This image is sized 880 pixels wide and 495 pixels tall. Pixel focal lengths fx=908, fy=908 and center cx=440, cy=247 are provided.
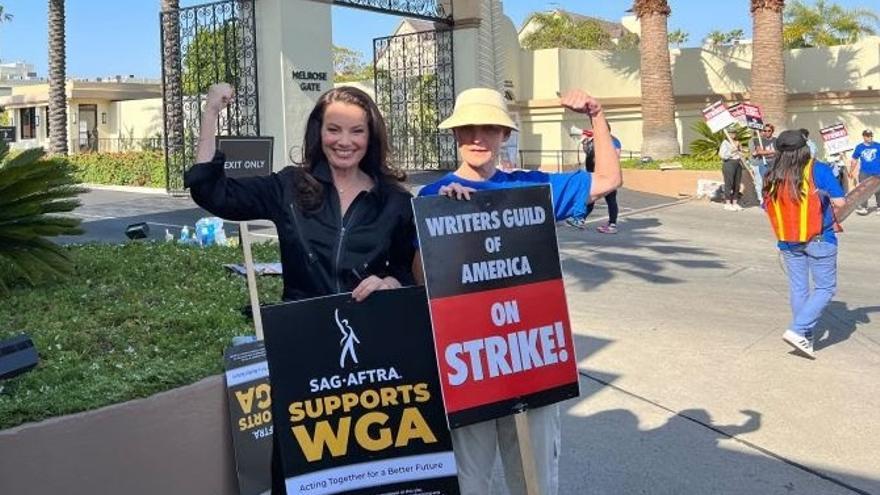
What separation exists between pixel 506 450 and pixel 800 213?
14.3ft

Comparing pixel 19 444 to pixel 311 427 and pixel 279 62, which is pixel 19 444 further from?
pixel 279 62

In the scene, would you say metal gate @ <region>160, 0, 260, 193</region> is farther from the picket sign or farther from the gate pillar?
the picket sign

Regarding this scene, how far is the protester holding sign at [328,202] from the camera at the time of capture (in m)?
3.12

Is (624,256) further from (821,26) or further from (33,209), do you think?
(821,26)

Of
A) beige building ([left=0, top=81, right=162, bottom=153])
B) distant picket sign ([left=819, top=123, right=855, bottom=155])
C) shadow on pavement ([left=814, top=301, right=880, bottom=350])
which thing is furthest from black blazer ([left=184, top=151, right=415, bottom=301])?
beige building ([left=0, top=81, right=162, bottom=153])

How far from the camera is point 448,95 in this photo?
916 inches

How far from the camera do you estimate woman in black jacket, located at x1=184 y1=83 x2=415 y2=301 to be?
10.2 feet

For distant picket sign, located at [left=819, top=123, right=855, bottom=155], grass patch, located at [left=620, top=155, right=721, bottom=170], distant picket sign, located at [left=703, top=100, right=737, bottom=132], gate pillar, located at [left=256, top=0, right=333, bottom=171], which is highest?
gate pillar, located at [left=256, top=0, right=333, bottom=171]

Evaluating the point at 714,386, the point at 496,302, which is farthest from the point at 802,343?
the point at 496,302

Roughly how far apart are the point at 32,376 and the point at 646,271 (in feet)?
26.2

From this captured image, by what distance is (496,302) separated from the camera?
3.24 meters

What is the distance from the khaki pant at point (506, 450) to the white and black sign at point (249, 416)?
52.1 inches

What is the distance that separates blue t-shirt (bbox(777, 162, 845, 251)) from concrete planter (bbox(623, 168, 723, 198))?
13445 millimetres

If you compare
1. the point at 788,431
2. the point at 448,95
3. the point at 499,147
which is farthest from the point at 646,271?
the point at 448,95
